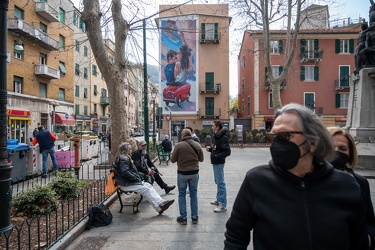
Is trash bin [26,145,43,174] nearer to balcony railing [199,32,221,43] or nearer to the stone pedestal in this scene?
the stone pedestal

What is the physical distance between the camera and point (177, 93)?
38.6 metres

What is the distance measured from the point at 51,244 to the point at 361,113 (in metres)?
11.1

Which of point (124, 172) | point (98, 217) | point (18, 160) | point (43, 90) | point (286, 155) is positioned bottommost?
point (98, 217)

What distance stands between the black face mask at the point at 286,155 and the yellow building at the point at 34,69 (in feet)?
77.1

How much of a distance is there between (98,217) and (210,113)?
35365 millimetres

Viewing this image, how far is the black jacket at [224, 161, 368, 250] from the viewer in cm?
161

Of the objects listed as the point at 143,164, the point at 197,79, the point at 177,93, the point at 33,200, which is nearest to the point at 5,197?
the point at 33,200

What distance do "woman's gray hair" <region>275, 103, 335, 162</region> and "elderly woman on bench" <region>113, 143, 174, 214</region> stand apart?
4.42 metres

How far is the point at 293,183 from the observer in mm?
1700

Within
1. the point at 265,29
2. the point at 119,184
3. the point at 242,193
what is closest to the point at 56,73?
the point at 265,29

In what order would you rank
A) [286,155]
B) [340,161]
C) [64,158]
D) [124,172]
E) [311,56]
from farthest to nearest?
[311,56]
[64,158]
[124,172]
[340,161]
[286,155]

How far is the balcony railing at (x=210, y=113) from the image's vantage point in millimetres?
39588

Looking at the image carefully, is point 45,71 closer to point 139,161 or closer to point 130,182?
point 139,161

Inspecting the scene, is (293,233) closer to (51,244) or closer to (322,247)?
(322,247)
